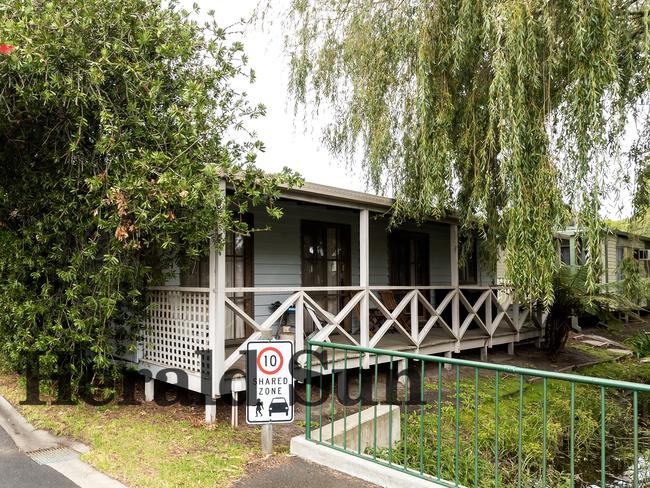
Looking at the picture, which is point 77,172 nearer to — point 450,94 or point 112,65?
point 112,65

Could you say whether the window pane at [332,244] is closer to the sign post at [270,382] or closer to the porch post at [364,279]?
the porch post at [364,279]

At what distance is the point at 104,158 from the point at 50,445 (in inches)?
119

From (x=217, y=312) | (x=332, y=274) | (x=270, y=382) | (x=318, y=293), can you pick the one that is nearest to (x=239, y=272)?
(x=318, y=293)

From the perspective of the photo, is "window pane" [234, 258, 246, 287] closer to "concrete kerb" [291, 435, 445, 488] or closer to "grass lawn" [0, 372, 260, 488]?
"grass lawn" [0, 372, 260, 488]

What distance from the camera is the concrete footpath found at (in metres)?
3.87

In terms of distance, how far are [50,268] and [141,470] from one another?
2814mm

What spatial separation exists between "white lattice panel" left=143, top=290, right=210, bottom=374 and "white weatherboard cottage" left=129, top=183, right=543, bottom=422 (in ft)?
0.04

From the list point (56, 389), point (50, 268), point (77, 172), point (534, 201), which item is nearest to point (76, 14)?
point (77, 172)

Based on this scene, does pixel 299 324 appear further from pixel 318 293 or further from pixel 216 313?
pixel 318 293

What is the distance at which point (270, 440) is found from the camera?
4.58 meters

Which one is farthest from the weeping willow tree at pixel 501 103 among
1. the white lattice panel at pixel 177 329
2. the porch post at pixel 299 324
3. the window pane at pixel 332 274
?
the white lattice panel at pixel 177 329

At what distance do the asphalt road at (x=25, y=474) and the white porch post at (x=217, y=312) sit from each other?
5.58ft

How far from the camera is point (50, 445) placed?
4992mm

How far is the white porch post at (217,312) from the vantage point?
5.48 m
